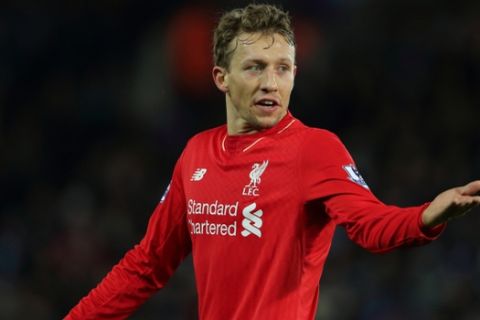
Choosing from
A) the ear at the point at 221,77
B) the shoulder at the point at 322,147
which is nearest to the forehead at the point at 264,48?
the ear at the point at 221,77

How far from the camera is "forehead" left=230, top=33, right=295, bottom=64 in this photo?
385cm

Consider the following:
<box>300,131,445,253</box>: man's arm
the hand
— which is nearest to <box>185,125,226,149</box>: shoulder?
<box>300,131,445,253</box>: man's arm

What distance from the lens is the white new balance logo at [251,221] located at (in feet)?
12.3

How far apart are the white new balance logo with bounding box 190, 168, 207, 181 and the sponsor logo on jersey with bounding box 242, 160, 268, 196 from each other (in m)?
0.28

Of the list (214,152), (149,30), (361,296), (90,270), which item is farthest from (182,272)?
(214,152)

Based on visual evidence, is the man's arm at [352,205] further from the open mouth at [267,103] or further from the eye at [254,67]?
the eye at [254,67]

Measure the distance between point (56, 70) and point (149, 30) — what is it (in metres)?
0.99

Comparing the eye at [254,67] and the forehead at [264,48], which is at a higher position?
the forehead at [264,48]

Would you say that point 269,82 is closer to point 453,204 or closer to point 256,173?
point 256,173

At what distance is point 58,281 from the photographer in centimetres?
847

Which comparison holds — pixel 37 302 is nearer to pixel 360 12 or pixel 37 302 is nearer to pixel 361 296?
pixel 361 296

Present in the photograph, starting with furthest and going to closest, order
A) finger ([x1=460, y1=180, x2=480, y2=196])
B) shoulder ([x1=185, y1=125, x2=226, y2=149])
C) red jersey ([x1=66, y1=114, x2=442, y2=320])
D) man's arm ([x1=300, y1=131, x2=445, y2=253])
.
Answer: shoulder ([x1=185, y1=125, x2=226, y2=149]) → red jersey ([x1=66, y1=114, x2=442, y2=320]) → man's arm ([x1=300, y1=131, x2=445, y2=253]) → finger ([x1=460, y1=180, x2=480, y2=196])

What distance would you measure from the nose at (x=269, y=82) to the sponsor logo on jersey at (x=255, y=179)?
0.26 m

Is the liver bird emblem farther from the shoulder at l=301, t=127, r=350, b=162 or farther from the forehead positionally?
the forehead
